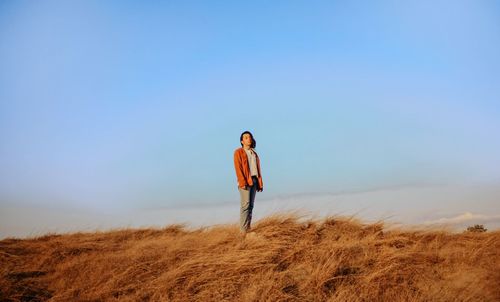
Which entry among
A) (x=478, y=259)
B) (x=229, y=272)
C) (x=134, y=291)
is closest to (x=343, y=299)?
(x=229, y=272)

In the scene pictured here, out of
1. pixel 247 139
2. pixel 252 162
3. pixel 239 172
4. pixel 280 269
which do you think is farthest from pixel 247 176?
pixel 280 269

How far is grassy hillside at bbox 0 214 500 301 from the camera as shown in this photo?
470cm

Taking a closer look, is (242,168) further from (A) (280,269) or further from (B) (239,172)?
(A) (280,269)

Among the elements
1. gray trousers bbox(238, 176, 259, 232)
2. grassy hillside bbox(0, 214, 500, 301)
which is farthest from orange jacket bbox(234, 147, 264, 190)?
grassy hillside bbox(0, 214, 500, 301)

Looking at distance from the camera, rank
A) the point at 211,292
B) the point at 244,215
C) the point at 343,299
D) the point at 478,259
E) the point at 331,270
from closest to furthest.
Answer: the point at 343,299
the point at 211,292
the point at 331,270
the point at 478,259
the point at 244,215

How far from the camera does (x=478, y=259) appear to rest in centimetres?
598

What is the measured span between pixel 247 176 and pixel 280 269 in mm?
1881

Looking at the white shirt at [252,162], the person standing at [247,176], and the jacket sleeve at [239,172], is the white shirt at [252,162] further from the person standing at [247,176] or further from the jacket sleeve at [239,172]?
the jacket sleeve at [239,172]

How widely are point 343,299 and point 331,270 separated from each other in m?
0.65

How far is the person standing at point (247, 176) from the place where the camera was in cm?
673

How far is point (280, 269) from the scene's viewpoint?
534 centimetres

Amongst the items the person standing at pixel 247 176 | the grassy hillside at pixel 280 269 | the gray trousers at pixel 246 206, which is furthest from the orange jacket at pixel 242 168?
the grassy hillside at pixel 280 269

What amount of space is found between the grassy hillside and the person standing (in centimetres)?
38

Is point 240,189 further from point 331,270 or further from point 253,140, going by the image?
point 331,270
